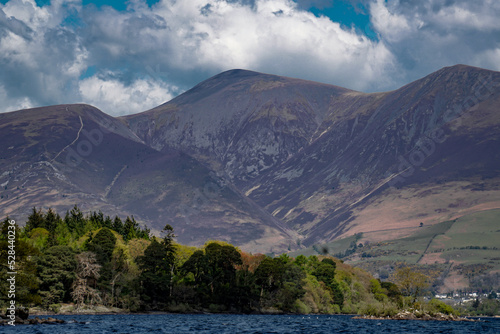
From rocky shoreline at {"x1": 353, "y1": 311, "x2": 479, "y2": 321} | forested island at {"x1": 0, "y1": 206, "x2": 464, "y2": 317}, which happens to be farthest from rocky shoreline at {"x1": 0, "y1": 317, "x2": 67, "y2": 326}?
rocky shoreline at {"x1": 353, "y1": 311, "x2": 479, "y2": 321}

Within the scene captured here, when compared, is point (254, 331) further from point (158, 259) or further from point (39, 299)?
point (158, 259)

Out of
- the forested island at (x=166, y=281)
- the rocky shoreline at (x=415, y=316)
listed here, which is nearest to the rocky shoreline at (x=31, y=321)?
the forested island at (x=166, y=281)

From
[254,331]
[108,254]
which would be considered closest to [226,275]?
[108,254]

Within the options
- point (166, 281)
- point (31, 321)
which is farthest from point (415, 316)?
point (31, 321)

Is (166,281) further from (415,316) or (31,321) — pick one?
(415,316)

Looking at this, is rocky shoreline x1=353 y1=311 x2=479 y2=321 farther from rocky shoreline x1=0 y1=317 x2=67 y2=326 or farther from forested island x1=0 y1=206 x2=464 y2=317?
rocky shoreline x1=0 y1=317 x2=67 y2=326

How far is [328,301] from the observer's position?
19675 centimetres

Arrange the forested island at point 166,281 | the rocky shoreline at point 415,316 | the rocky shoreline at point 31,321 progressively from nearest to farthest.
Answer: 1. the rocky shoreline at point 31,321
2. the forested island at point 166,281
3. the rocky shoreline at point 415,316

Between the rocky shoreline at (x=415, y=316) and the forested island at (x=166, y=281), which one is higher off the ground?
the forested island at (x=166, y=281)

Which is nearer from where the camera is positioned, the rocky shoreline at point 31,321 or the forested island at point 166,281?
the rocky shoreline at point 31,321

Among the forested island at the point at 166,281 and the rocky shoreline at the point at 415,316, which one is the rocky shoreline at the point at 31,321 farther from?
the rocky shoreline at the point at 415,316

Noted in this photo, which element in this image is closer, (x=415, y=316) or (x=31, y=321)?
(x=31, y=321)

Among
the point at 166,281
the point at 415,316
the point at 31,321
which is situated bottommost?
the point at 415,316

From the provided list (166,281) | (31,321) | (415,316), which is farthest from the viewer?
(166,281)
